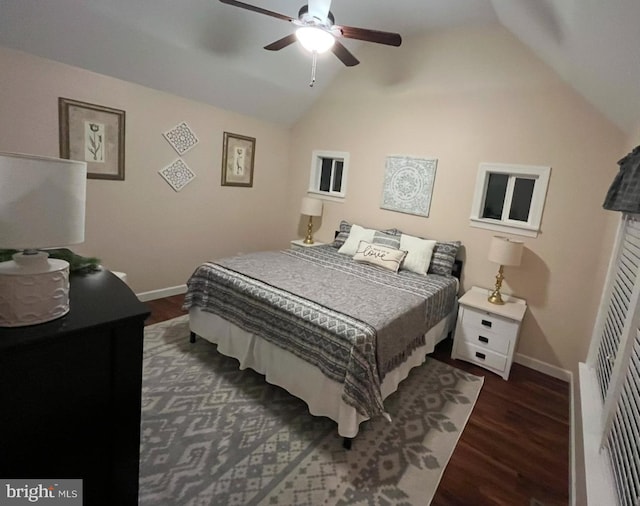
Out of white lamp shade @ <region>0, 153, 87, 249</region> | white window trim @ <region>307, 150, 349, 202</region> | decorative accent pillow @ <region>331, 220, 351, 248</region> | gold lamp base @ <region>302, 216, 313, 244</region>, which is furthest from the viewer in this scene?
gold lamp base @ <region>302, 216, 313, 244</region>

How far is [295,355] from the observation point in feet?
7.06

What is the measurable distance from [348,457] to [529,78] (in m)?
3.35

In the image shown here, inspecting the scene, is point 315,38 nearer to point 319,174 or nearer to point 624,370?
point 624,370

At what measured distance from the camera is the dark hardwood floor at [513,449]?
68.5 inches

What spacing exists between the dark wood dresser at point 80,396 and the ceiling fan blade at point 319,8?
6.12 ft

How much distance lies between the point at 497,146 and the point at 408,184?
3.06 ft

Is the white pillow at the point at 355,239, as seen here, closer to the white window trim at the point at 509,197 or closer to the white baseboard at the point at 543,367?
the white window trim at the point at 509,197

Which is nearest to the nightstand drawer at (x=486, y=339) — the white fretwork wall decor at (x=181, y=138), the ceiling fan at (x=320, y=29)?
the ceiling fan at (x=320, y=29)

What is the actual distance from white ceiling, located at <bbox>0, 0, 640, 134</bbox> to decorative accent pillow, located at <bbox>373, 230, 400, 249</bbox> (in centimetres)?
192

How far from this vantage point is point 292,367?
2193 millimetres

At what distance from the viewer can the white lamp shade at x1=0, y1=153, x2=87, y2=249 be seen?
0.78 metres

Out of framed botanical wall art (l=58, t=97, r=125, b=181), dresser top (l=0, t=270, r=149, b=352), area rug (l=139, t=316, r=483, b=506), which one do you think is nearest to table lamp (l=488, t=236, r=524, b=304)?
area rug (l=139, t=316, r=483, b=506)

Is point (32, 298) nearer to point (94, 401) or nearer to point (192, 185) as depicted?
point (94, 401)

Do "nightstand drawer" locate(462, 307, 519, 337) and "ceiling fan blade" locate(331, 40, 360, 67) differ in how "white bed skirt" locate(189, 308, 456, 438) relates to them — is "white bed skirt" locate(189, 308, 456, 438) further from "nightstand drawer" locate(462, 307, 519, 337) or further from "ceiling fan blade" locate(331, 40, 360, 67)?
"ceiling fan blade" locate(331, 40, 360, 67)
